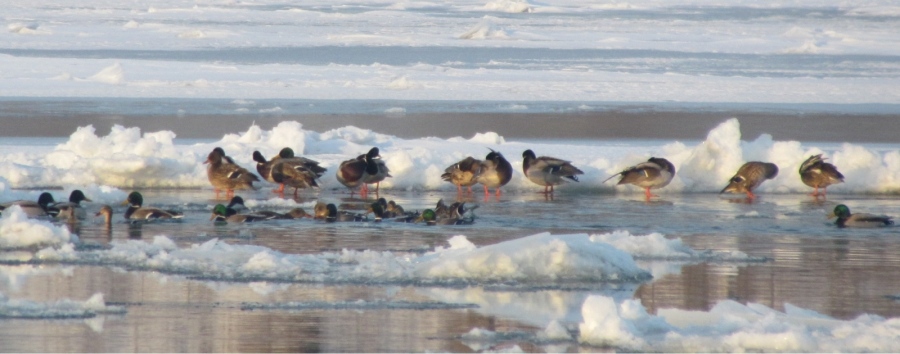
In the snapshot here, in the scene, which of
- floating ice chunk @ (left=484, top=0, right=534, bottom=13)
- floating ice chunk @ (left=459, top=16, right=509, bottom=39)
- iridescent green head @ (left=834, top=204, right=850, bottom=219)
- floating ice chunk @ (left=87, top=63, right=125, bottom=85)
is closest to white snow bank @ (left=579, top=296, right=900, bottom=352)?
iridescent green head @ (left=834, top=204, right=850, bottom=219)

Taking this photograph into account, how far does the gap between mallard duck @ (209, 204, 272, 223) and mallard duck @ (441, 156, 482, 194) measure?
10.4ft

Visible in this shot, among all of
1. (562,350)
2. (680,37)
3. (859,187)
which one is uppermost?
(680,37)

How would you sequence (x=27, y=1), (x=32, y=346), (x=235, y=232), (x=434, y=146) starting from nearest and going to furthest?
(x=32, y=346) → (x=235, y=232) → (x=434, y=146) → (x=27, y=1)

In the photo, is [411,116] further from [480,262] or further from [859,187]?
[480,262]

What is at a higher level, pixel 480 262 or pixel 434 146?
pixel 434 146

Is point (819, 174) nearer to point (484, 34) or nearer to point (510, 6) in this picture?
point (484, 34)

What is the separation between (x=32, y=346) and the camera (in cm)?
717

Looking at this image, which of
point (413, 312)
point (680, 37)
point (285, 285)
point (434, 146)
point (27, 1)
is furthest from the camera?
point (27, 1)

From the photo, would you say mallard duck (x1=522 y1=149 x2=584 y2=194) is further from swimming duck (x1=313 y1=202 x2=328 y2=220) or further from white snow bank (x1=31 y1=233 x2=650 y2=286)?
white snow bank (x1=31 y1=233 x2=650 y2=286)

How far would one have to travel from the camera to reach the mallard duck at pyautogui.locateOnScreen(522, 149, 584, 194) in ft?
52.1

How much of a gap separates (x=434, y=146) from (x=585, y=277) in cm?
1014

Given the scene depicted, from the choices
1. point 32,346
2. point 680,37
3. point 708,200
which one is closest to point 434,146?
point 708,200

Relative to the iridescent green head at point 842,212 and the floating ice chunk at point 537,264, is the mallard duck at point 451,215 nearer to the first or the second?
the floating ice chunk at point 537,264

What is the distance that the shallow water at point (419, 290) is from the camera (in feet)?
24.7
